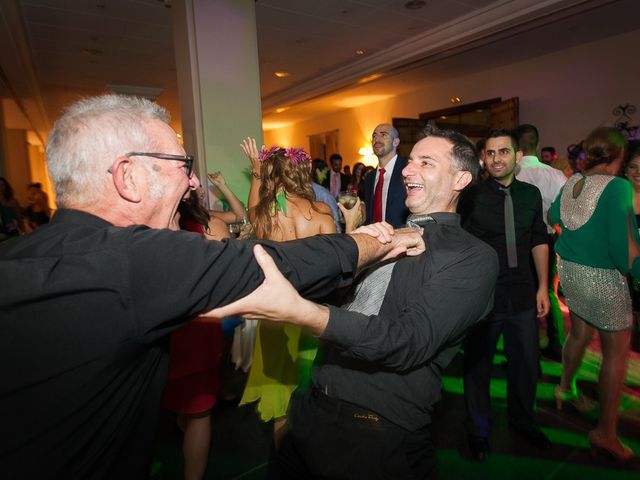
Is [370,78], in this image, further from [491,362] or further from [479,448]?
[479,448]

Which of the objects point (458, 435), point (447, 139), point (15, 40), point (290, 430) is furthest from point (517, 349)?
point (15, 40)

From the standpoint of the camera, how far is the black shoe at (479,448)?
2291 millimetres

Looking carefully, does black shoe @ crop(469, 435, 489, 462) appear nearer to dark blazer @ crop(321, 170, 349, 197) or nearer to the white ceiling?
the white ceiling

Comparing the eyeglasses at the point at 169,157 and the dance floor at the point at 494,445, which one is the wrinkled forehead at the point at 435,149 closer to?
the eyeglasses at the point at 169,157

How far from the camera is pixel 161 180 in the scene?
39.0 inches

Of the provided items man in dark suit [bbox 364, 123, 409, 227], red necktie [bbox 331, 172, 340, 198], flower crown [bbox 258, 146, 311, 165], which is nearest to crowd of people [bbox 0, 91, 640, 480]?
flower crown [bbox 258, 146, 311, 165]

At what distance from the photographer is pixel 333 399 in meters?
1.28

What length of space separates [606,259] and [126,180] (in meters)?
2.50

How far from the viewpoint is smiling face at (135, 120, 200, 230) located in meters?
0.97

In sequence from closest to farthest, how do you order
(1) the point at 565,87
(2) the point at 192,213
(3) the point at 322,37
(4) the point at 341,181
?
(2) the point at 192,213
(3) the point at 322,37
(1) the point at 565,87
(4) the point at 341,181

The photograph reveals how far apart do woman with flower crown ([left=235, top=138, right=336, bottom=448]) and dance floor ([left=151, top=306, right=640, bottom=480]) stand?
0.98ft

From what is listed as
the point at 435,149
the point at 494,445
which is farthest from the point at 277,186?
the point at 494,445

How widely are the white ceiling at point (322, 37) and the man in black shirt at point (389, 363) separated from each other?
477 centimetres

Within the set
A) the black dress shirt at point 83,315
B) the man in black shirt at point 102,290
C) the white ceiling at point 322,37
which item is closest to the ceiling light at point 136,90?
the white ceiling at point 322,37
